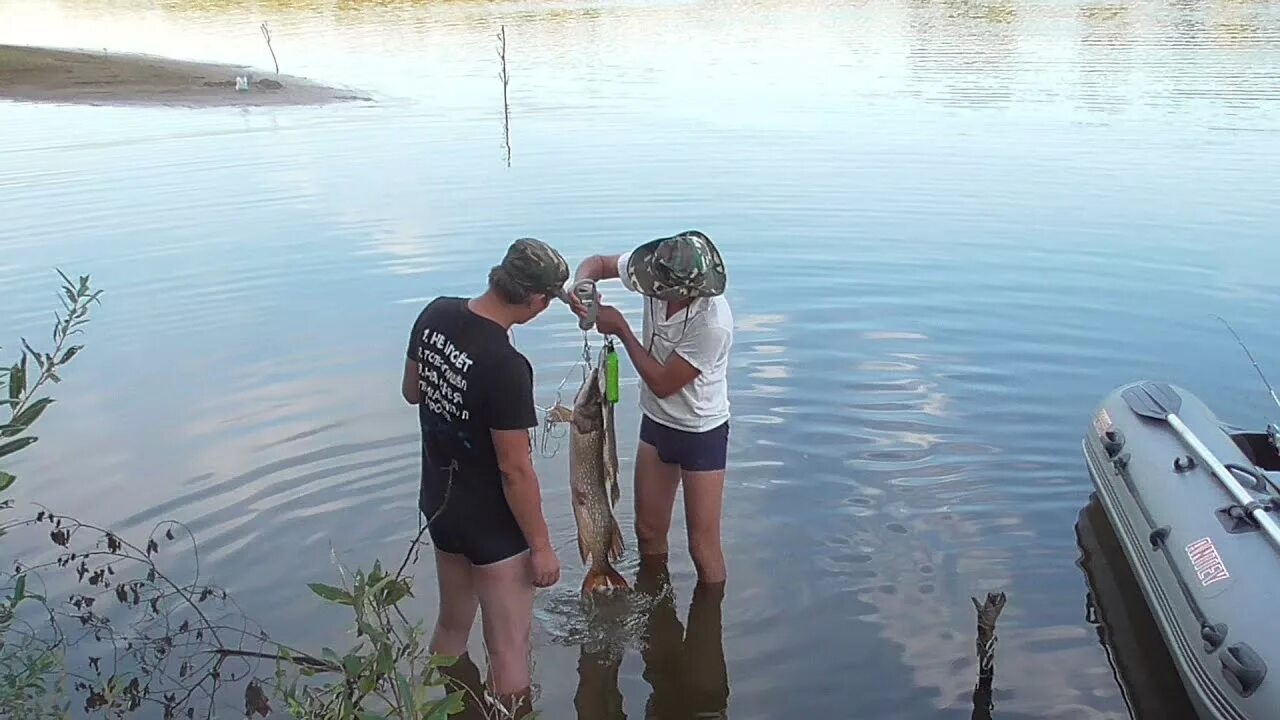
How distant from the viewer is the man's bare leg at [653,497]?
5527 mm

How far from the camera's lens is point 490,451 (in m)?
4.20

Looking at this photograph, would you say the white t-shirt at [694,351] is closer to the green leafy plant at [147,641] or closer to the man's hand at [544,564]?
the man's hand at [544,564]

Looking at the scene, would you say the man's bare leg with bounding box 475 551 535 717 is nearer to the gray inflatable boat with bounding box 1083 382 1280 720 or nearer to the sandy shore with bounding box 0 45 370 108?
the gray inflatable boat with bounding box 1083 382 1280 720

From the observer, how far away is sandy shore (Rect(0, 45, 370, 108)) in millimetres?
24453

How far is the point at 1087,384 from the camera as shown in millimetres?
8953

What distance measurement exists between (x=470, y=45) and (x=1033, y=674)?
30572 millimetres

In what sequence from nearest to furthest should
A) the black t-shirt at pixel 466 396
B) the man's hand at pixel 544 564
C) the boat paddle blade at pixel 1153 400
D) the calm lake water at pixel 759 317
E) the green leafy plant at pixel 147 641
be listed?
the black t-shirt at pixel 466 396, the man's hand at pixel 544 564, the green leafy plant at pixel 147 641, the calm lake water at pixel 759 317, the boat paddle blade at pixel 1153 400

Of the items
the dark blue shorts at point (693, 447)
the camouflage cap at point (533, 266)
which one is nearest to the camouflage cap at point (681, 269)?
the dark blue shorts at point (693, 447)

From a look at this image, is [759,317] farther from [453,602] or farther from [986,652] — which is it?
[453,602]

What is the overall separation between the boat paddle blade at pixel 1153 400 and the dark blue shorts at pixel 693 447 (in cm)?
266

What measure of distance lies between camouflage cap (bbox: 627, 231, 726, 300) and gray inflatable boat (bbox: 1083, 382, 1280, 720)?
238cm

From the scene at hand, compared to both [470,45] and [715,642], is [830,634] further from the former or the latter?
[470,45]

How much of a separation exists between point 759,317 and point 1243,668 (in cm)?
650

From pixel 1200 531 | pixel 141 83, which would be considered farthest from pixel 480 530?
pixel 141 83
